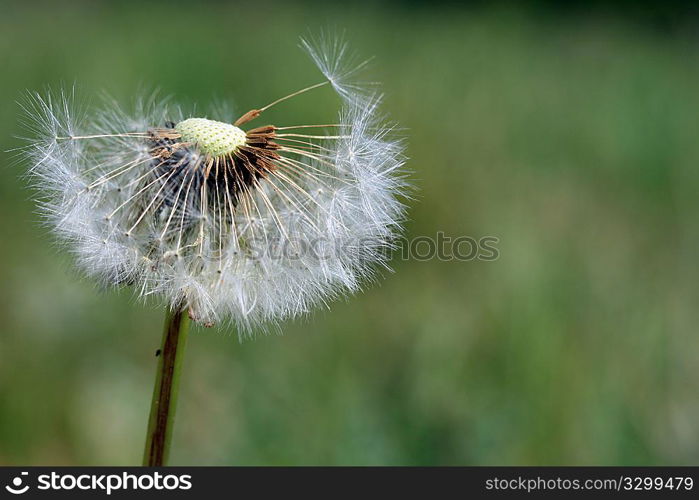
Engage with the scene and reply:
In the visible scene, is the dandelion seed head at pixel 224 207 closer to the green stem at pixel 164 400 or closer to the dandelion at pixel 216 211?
the dandelion at pixel 216 211

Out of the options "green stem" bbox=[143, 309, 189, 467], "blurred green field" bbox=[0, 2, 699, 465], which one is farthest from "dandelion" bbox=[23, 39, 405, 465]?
"blurred green field" bbox=[0, 2, 699, 465]

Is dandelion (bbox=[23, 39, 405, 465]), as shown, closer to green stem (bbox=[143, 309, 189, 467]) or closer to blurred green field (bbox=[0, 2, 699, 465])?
green stem (bbox=[143, 309, 189, 467])

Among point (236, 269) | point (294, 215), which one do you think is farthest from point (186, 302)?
point (294, 215)

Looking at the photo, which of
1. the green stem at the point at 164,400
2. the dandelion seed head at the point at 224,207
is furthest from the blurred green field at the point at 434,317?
the green stem at the point at 164,400

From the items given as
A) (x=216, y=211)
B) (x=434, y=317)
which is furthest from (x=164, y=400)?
(x=434, y=317)

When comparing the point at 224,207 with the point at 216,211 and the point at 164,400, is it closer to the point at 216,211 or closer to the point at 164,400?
the point at 216,211
